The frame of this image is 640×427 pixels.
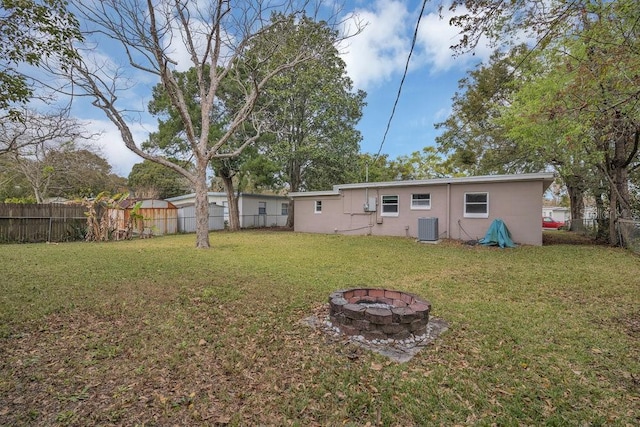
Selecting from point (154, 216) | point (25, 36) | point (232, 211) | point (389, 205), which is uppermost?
point (25, 36)

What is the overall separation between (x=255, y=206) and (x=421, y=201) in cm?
1283

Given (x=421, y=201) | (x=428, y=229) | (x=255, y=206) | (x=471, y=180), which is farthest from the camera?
(x=255, y=206)

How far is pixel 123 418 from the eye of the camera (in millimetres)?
2113

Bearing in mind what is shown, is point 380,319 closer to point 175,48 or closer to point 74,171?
point 175,48

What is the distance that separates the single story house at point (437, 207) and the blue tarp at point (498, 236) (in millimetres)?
514

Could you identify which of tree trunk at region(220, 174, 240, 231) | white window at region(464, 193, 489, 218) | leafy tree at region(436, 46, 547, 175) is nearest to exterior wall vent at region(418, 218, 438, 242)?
white window at region(464, 193, 489, 218)

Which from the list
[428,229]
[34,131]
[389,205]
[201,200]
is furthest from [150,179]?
[428,229]

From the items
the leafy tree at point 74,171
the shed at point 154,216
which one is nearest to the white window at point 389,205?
the shed at point 154,216

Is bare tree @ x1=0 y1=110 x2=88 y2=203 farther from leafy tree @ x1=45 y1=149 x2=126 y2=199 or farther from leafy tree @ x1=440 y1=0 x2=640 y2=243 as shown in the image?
leafy tree @ x1=440 y1=0 x2=640 y2=243

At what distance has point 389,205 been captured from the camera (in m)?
14.4

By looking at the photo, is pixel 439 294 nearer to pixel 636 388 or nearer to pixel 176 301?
pixel 636 388

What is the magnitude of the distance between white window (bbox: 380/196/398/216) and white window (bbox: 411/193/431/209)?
829 millimetres

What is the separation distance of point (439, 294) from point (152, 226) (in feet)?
50.9

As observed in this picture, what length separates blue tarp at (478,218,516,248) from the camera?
34.9 ft
